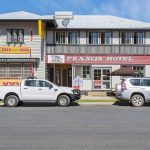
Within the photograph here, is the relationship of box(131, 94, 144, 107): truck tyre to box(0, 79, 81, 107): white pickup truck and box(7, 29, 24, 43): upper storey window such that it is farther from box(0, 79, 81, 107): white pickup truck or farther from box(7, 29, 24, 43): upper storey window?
box(7, 29, 24, 43): upper storey window

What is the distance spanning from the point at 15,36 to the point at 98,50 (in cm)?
718

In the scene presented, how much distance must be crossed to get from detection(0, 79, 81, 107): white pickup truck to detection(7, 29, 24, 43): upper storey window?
10.7 meters

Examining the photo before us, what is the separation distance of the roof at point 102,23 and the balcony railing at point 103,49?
165cm

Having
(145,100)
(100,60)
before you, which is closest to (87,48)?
(100,60)

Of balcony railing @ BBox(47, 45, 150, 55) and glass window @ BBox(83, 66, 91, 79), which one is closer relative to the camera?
balcony railing @ BBox(47, 45, 150, 55)

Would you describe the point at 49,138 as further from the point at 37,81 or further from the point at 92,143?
the point at 37,81

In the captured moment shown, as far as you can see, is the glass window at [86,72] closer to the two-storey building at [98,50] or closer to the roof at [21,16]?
the two-storey building at [98,50]

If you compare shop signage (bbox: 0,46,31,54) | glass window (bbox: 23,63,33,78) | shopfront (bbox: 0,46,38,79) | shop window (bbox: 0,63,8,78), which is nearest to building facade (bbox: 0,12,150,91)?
glass window (bbox: 23,63,33,78)

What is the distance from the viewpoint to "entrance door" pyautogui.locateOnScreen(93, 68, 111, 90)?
39062 millimetres

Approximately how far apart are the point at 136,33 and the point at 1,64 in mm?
11749

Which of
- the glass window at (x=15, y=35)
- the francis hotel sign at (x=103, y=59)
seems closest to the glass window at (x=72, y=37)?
the francis hotel sign at (x=103, y=59)

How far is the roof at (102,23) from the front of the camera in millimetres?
39312

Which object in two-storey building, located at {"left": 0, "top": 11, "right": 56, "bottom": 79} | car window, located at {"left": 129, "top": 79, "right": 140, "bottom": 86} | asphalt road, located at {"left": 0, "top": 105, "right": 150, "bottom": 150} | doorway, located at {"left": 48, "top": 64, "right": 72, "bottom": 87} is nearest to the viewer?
asphalt road, located at {"left": 0, "top": 105, "right": 150, "bottom": 150}

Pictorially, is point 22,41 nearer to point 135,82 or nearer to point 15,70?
point 15,70
